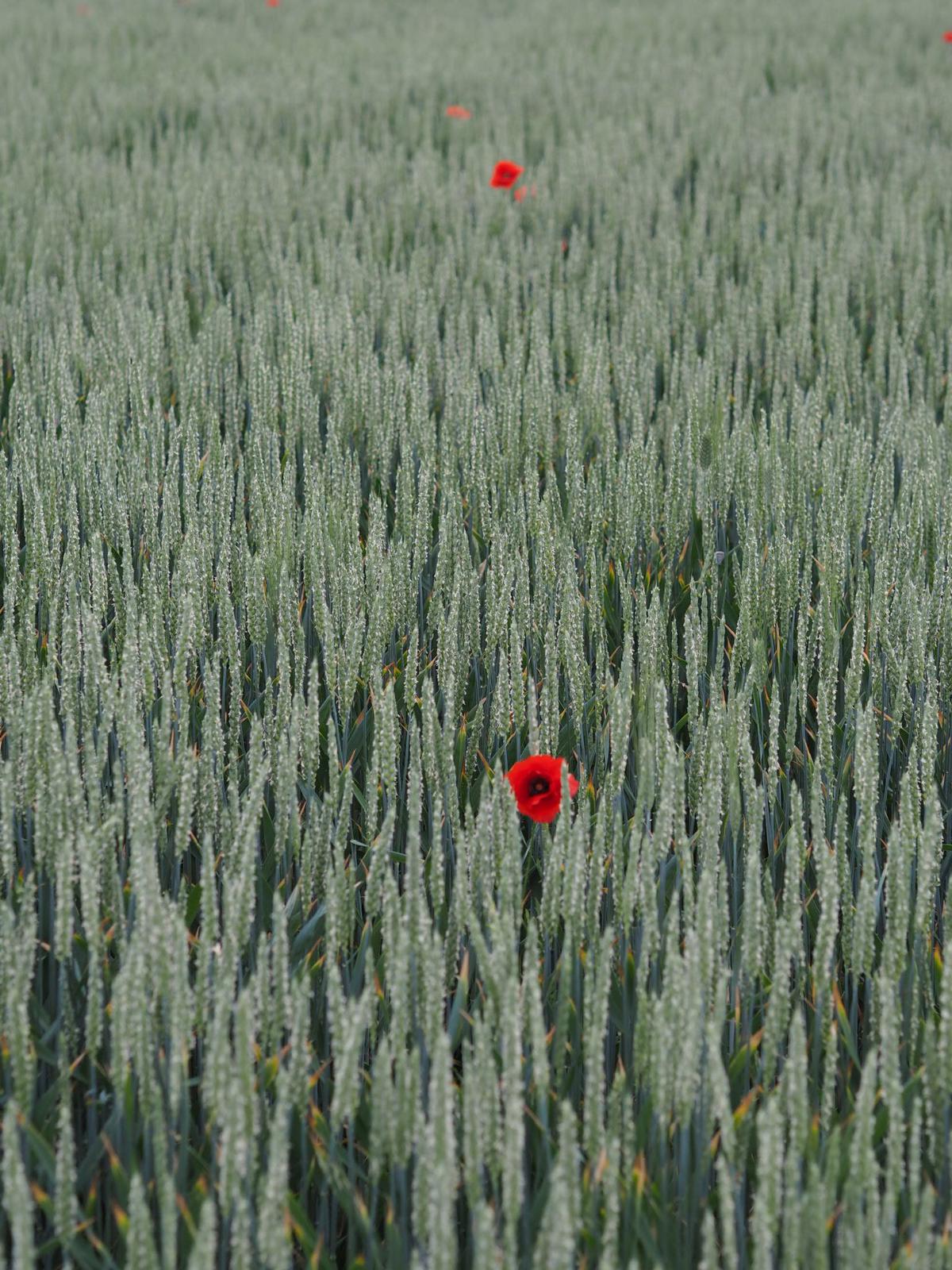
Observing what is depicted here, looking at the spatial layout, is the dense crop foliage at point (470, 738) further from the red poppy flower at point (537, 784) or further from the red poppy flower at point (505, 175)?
the red poppy flower at point (505, 175)

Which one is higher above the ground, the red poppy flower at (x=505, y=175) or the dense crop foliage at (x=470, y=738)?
the red poppy flower at (x=505, y=175)

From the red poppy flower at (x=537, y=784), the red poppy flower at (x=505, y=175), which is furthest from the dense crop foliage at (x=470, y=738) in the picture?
the red poppy flower at (x=505, y=175)

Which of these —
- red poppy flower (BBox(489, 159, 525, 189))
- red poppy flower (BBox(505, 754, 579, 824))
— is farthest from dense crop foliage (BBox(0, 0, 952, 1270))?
red poppy flower (BBox(489, 159, 525, 189))

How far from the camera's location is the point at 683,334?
2.64 metres

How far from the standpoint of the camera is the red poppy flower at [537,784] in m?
1.20

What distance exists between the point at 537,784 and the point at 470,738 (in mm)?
160

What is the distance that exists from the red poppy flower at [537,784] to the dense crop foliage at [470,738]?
0.03 m

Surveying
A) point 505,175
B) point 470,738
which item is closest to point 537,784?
point 470,738

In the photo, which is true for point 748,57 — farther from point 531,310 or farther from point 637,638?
point 637,638

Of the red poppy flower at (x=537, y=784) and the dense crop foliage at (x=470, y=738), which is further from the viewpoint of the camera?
the red poppy flower at (x=537, y=784)

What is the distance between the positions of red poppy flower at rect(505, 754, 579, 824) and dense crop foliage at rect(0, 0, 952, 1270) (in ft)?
0.11

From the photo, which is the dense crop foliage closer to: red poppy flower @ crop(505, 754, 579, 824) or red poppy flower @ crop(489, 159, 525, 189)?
red poppy flower @ crop(505, 754, 579, 824)

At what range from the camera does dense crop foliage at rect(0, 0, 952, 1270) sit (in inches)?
32.7

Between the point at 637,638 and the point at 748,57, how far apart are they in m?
5.12
